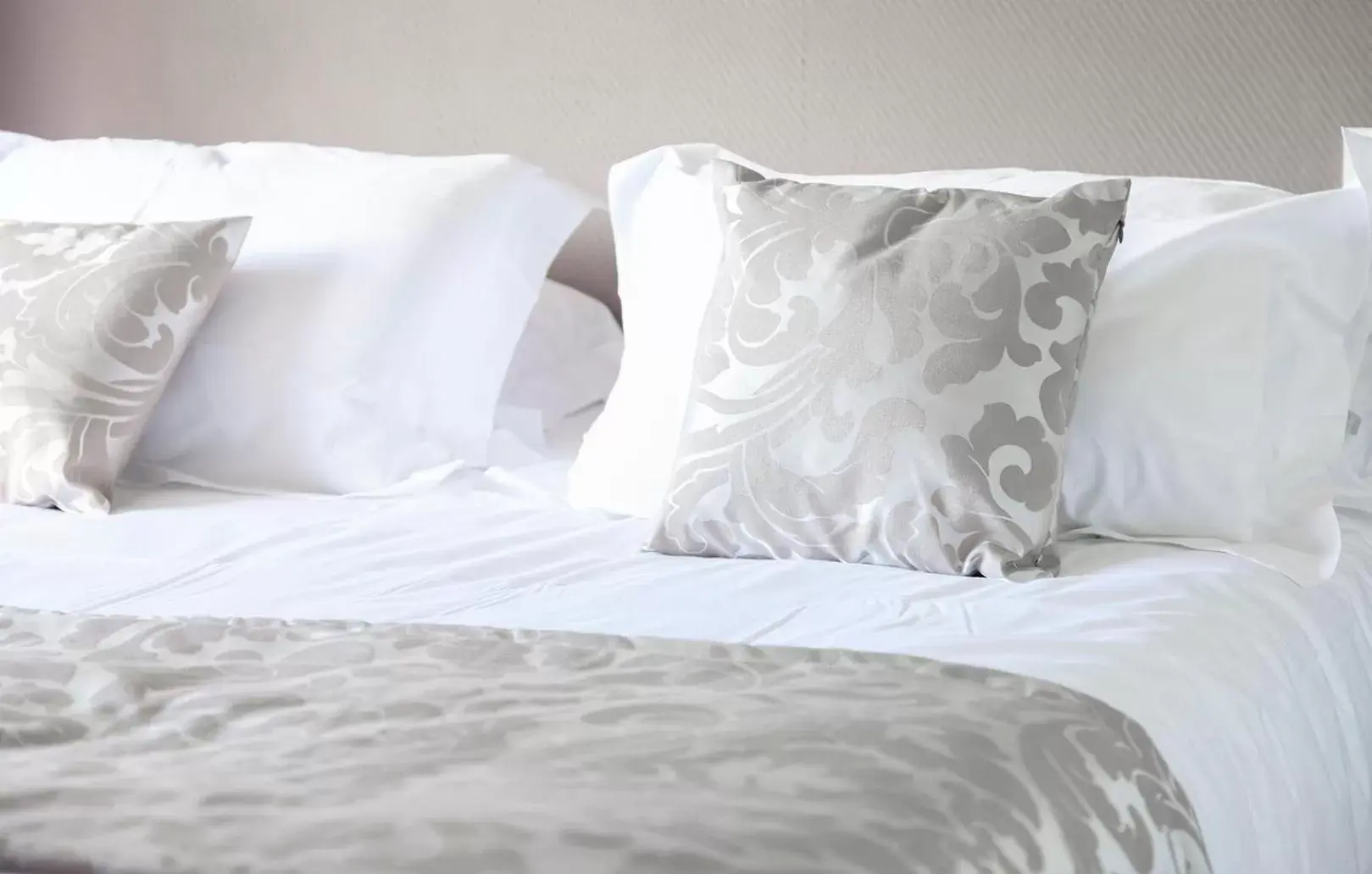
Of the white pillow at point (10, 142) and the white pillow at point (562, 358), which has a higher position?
the white pillow at point (10, 142)

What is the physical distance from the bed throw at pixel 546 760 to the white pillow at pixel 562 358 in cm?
97

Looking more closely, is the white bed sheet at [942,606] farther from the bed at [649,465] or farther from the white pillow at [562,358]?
the white pillow at [562,358]

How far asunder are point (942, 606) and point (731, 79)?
113cm

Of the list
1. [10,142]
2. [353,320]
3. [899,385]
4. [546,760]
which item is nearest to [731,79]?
[353,320]

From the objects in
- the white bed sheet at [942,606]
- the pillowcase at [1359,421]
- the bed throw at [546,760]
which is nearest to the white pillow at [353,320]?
the white bed sheet at [942,606]

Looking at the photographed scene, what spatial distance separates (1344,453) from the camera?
1.62 meters

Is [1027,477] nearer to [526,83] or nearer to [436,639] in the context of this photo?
[436,639]

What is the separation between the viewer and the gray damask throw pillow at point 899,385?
1343 millimetres

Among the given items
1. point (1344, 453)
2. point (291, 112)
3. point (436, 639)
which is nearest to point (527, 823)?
point (436, 639)

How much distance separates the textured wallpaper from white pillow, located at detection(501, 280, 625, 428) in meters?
0.14

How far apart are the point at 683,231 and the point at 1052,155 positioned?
0.54 meters

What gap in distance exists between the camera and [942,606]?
122cm

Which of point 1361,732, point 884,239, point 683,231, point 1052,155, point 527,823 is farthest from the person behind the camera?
point 1052,155

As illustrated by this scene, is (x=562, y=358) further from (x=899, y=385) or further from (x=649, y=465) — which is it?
(x=899, y=385)
